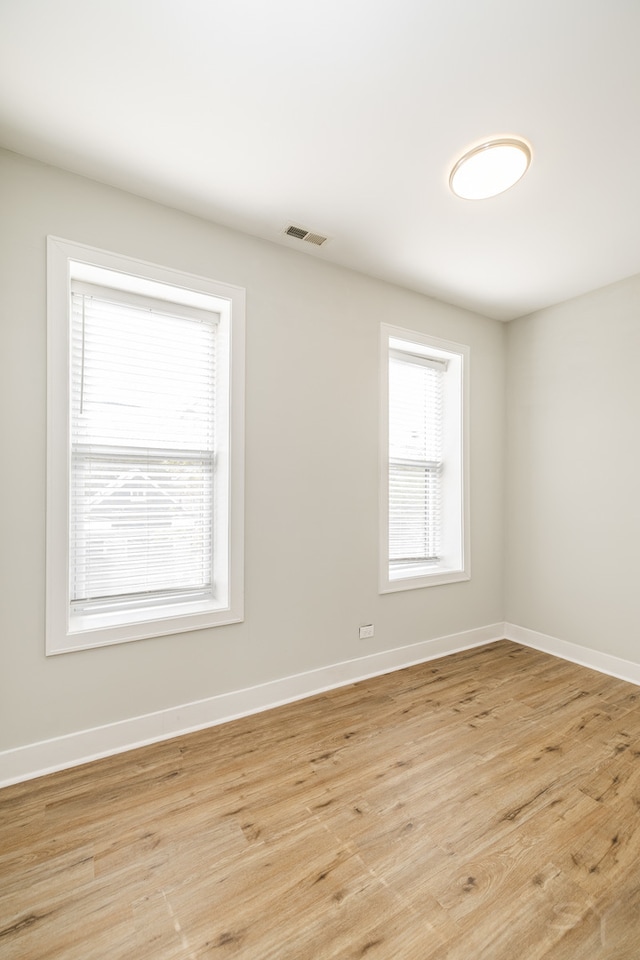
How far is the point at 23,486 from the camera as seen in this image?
6.61 feet

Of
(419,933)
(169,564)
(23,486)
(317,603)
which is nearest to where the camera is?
(419,933)

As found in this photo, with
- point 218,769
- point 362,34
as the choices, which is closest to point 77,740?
point 218,769

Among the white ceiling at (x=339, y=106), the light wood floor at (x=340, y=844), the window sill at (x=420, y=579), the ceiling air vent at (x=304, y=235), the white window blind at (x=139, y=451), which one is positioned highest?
the white ceiling at (x=339, y=106)

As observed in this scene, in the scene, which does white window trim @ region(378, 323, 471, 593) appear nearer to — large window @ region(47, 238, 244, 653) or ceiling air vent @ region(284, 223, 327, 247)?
ceiling air vent @ region(284, 223, 327, 247)

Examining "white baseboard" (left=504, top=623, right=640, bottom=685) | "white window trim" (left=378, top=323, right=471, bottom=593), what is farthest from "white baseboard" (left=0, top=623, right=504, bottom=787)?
"white baseboard" (left=504, top=623, right=640, bottom=685)

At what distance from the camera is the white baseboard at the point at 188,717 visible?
200 cm

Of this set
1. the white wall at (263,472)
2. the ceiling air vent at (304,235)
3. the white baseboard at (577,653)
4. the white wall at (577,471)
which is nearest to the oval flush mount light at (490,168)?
the ceiling air vent at (304,235)

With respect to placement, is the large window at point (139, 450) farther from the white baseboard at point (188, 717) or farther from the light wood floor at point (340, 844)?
the light wood floor at point (340, 844)

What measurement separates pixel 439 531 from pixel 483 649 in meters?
1.02

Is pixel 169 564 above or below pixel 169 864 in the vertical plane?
above

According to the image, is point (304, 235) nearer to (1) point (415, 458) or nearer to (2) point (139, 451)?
(2) point (139, 451)

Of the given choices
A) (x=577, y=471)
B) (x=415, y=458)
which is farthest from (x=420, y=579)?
(x=577, y=471)

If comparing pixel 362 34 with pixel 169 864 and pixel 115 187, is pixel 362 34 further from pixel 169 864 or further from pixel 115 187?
pixel 169 864

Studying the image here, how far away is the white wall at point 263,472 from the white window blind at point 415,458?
0.30 metres
